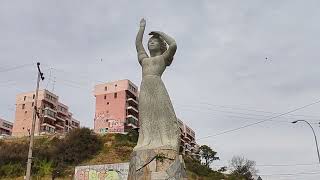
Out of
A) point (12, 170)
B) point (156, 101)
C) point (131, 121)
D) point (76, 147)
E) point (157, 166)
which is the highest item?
point (131, 121)

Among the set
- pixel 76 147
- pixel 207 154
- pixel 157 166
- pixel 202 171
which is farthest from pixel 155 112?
pixel 207 154

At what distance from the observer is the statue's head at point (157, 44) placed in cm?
1381

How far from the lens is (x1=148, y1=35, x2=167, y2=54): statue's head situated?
13812 millimetres

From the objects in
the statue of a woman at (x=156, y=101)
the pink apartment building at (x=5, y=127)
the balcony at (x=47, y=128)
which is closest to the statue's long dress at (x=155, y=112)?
the statue of a woman at (x=156, y=101)

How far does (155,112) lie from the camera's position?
43.4 feet

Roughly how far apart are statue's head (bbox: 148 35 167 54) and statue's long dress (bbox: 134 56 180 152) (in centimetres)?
39

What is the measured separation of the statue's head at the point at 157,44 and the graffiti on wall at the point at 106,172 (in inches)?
801

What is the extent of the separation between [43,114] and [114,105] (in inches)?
479

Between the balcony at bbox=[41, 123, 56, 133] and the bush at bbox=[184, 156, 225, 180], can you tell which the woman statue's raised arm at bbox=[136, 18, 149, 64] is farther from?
the balcony at bbox=[41, 123, 56, 133]

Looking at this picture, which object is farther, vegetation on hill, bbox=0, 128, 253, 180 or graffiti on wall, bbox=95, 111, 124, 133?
graffiti on wall, bbox=95, 111, 124, 133

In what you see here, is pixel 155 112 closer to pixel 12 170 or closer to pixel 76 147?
pixel 12 170

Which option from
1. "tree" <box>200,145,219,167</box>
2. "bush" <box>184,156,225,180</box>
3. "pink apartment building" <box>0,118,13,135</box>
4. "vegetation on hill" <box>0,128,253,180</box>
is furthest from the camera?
"pink apartment building" <box>0,118,13,135</box>

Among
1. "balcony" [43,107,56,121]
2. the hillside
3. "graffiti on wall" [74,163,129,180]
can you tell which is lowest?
"graffiti on wall" [74,163,129,180]

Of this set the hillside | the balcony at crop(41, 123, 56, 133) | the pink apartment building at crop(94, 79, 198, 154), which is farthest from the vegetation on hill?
the balcony at crop(41, 123, 56, 133)
